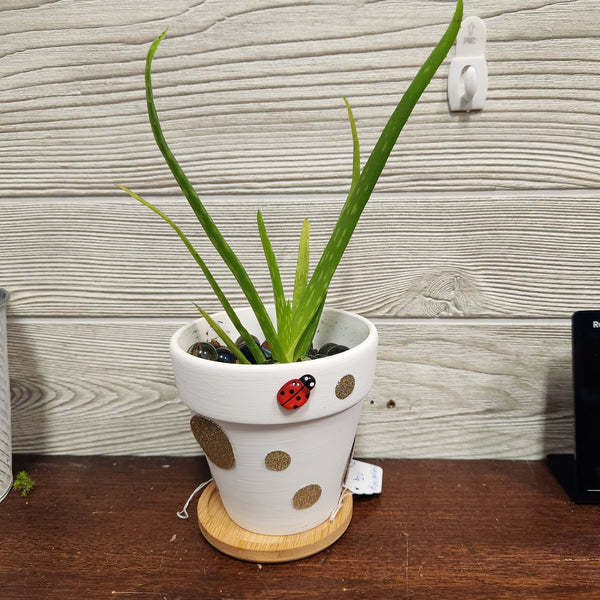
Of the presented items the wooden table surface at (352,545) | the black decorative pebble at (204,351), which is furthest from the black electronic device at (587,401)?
the black decorative pebble at (204,351)

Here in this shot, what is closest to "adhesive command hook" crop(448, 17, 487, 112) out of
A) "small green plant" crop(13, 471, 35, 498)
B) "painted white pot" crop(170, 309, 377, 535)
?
"painted white pot" crop(170, 309, 377, 535)

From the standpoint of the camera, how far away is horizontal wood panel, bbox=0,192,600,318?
60 cm

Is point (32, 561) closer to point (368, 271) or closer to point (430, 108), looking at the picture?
point (368, 271)

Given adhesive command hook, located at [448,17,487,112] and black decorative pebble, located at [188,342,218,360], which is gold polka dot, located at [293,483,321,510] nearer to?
black decorative pebble, located at [188,342,218,360]

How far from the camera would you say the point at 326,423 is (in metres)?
0.45

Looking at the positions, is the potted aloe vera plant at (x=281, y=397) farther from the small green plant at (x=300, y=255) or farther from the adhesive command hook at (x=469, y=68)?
the adhesive command hook at (x=469, y=68)

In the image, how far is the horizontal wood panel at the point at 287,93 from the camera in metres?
0.56

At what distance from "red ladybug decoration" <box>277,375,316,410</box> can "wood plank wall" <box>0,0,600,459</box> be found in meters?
0.22

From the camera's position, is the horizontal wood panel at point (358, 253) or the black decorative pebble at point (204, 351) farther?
the horizontal wood panel at point (358, 253)

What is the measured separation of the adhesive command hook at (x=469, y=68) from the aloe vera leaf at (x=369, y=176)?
176 millimetres

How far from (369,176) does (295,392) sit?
7.2 inches

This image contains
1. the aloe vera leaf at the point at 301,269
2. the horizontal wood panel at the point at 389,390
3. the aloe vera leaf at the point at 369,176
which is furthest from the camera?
the horizontal wood panel at the point at 389,390

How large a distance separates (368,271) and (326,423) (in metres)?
0.23

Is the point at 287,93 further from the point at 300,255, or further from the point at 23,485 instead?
the point at 23,485
